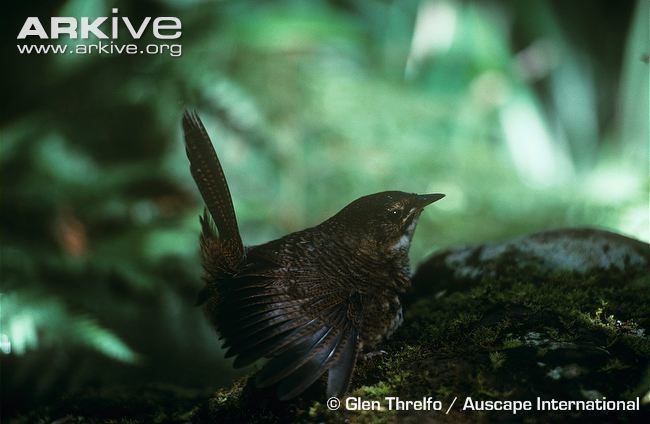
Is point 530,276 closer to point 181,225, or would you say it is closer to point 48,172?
point 181,225

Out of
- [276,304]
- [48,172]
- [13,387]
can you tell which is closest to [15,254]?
[48,172]

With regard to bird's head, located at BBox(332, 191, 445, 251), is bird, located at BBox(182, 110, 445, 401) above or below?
below

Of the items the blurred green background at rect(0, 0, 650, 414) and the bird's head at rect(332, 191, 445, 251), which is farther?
the blurred green background at rect(0, 0, 650, 414)

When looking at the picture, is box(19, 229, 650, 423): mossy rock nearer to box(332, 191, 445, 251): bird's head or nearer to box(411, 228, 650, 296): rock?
box(411, 228, 650, 296): rock

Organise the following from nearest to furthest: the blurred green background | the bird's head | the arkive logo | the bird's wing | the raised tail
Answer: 1. the bird's wing
2. the raised tail
3. the bird's head
4. the arkive logo
5. the blurred green background

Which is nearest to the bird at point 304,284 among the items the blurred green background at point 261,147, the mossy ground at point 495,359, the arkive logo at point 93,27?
the mossy ground at point 495,359

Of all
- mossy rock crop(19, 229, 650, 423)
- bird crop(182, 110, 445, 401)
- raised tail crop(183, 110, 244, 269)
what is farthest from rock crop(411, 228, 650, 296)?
raised tail crop(183, 110, 244, 269)

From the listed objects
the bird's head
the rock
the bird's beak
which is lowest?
the rock

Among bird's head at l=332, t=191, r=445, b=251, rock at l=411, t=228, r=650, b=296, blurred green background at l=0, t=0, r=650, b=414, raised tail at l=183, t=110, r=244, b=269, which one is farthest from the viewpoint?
blurred green background at l=0, t=0, r=650, b=414

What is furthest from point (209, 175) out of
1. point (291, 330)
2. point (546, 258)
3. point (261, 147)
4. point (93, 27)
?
point (261, 147)
